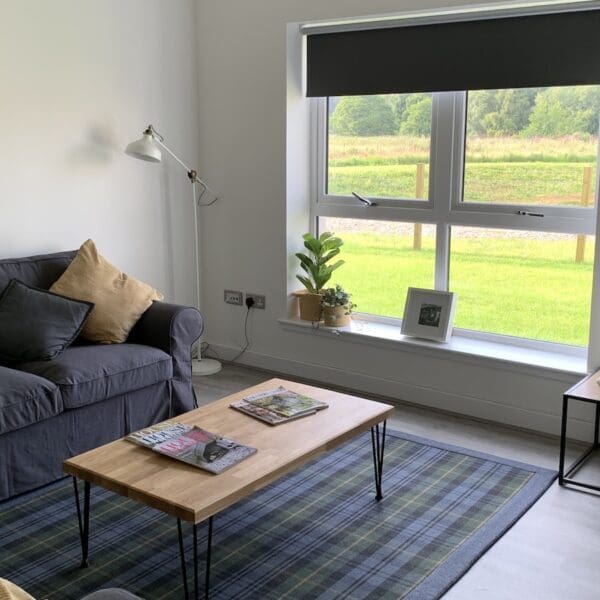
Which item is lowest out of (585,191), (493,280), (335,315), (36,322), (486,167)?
(335,315)

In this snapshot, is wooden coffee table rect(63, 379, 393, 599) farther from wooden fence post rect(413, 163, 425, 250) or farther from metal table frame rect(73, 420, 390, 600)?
wooden fence post rect(413, 163, 425, 250)

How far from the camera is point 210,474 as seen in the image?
2.47 m

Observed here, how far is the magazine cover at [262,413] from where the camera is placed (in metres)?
2.93

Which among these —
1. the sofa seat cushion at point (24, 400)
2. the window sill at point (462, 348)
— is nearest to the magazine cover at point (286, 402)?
the sofa seat cushion at point (24, 400)

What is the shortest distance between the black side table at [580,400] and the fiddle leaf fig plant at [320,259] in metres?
1.62

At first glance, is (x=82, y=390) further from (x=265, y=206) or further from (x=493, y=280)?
(x=493, y=280)

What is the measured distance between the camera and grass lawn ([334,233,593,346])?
4.00 m

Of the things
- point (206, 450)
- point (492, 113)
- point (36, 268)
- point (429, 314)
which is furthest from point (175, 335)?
point (492, 113)

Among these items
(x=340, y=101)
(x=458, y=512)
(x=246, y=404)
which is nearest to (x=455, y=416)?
(x=458, y=512)

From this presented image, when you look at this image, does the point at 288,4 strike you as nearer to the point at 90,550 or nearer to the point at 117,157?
the point at 117,157

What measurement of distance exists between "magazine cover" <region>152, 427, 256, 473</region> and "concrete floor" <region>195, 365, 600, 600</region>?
32.1 inches

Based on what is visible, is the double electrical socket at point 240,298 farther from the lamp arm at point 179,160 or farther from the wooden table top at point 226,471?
the wooden table top at point 226,471

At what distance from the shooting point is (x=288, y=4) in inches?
175

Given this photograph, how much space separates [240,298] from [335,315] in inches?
28.9
